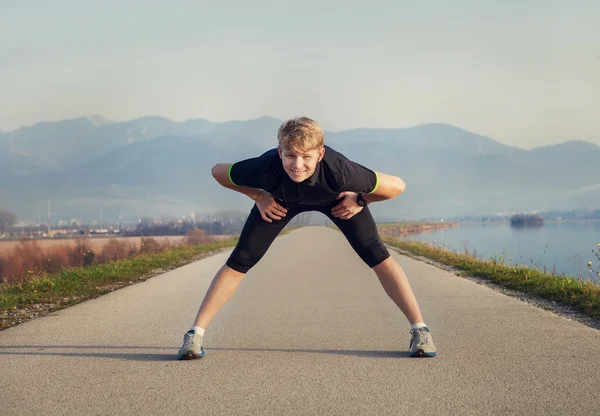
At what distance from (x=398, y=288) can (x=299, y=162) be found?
160cm

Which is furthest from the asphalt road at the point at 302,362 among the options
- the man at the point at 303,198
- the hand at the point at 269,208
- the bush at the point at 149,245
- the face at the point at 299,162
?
the bush at the point at 149,245

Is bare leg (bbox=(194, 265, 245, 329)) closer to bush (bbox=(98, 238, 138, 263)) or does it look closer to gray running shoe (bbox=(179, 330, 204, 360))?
gray running shoe (bbox=(179, 330, 204, 360))

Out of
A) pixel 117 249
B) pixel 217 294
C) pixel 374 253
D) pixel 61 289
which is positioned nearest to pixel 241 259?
pixel 217 294

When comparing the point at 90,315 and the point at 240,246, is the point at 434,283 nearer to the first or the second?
the point at 90,315

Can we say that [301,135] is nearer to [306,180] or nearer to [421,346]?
[306,180]

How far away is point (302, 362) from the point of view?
5.24 meters

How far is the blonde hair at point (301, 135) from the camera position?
4543mm

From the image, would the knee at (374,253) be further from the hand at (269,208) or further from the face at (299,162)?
the face at (299,162)

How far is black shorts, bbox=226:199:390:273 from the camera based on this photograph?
548 cm

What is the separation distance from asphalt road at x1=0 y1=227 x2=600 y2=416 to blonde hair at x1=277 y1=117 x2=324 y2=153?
63.2 inches

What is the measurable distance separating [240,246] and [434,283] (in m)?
7.42

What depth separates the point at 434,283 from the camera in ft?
40.1

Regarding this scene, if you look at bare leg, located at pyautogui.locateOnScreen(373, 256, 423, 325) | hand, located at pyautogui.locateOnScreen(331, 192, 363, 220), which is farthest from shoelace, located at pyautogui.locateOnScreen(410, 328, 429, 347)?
hand, located at pyautogui.locateOnScreen(331, 192, 363, 220)

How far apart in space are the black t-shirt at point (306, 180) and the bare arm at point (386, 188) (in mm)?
203
